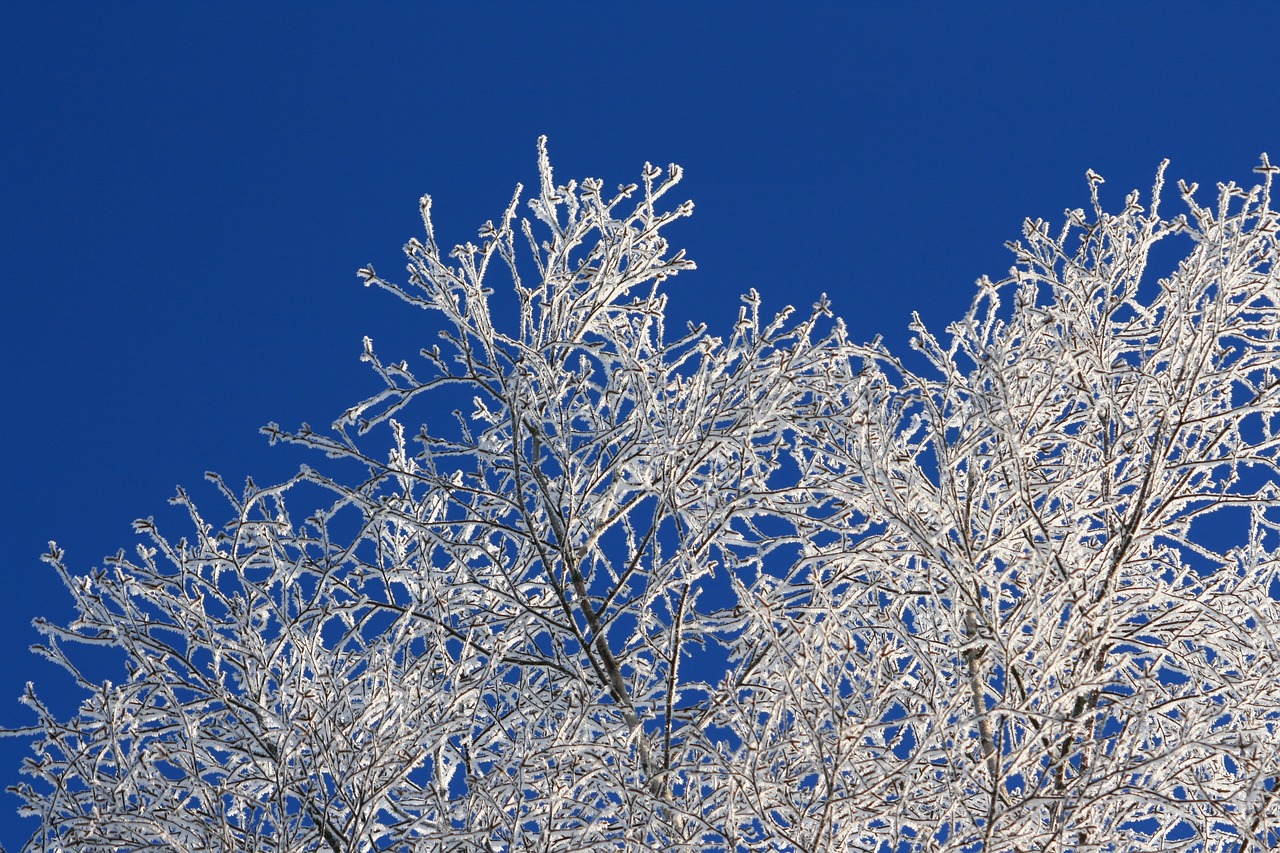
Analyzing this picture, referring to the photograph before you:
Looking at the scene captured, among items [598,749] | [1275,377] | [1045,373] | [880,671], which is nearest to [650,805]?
[598,749]

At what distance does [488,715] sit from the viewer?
520 cm

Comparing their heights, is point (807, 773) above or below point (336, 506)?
below

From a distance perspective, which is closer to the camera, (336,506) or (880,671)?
(880,671)

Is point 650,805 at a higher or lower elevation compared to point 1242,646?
lower

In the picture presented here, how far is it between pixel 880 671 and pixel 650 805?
3.23 feet

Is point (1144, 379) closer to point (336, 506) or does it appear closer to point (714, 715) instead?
point (714, 715)

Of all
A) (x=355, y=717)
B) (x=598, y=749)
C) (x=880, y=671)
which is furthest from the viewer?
(x=355, y=717)

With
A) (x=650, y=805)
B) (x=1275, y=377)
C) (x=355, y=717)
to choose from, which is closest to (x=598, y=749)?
(x=650, y=805)

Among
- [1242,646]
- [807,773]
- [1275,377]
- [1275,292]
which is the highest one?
[1275,292]

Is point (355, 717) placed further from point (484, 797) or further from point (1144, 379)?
point (1144, 379)

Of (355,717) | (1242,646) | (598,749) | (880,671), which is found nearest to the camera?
(880,671)

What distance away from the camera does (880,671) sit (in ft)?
13.3

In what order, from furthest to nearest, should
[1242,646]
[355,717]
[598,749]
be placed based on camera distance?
1. [1242,646]
2. [355,717]
3. [598,749]

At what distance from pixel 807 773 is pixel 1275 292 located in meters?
2.63
